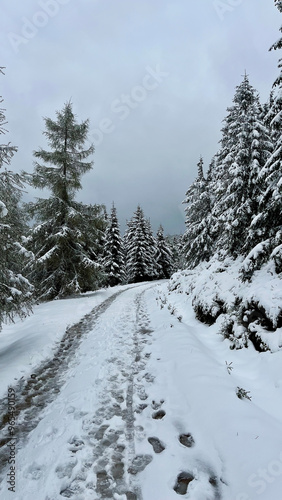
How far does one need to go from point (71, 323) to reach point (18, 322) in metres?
2.24

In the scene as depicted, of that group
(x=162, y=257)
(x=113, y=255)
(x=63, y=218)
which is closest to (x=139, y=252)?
(x=113, y=255)

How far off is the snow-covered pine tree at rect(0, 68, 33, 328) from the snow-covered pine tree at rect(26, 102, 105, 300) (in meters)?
7.98

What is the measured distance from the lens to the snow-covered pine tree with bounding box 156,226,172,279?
1626 inches

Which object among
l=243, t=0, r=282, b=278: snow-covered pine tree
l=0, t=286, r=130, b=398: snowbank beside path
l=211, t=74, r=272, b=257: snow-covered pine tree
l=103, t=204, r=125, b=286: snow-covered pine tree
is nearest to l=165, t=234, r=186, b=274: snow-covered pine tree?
l=103, t=204, r=125, b=286: snow-covered pine tree

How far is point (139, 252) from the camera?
35.8 meters

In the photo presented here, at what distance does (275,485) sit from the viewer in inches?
85.2

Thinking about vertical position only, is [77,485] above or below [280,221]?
below

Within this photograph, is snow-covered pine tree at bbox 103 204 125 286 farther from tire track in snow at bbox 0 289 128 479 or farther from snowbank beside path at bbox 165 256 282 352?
tire track in snow at bbox 0 289 128 479

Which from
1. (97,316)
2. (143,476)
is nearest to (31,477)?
(143,476)

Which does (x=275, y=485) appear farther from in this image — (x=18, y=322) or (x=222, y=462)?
(x=18, y=322)

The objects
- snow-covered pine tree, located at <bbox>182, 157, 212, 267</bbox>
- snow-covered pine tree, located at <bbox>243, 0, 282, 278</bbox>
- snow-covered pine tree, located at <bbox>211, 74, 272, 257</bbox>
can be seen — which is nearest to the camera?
snow-covered pine tree, located at <bbox>243, 0, 282, 278</bbox>

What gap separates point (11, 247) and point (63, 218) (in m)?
10.0

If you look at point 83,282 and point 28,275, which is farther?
point 83,282

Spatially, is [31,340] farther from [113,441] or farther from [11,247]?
[113,441]
